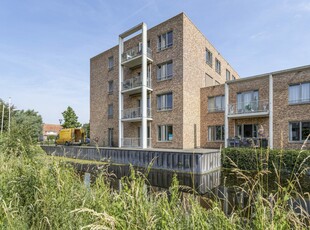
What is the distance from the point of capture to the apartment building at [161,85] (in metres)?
20.0

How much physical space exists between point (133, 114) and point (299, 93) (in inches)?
610

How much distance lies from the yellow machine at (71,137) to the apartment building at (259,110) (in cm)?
1868

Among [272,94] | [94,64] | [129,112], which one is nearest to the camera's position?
[272,94]

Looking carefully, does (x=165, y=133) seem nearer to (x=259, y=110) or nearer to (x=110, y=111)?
(x=259, y=110)

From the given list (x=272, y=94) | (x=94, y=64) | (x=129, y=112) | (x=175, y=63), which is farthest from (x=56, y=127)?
(x=272, y=94)

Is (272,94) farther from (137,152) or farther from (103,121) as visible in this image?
(103,121)

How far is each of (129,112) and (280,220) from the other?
70.4 ft

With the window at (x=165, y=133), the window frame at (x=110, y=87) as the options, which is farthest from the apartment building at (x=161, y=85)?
the window frame at (x=110, y=87)

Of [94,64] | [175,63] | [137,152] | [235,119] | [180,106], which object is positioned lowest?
[137,152]

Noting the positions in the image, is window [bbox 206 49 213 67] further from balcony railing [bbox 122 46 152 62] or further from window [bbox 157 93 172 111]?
window [bbox 157 93 172 111]

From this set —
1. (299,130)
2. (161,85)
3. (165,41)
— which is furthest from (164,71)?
(299,130)

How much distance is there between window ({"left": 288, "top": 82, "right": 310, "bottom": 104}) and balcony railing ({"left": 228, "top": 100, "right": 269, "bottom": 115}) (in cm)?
187

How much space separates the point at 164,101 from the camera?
21.3m

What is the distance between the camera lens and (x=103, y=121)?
27.6m
